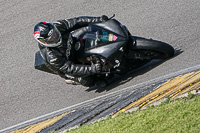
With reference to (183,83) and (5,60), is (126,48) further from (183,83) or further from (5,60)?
(5,60)

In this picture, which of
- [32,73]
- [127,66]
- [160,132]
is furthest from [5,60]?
[160,132]

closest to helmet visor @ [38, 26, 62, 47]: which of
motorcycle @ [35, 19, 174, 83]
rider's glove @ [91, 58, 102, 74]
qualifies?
motorcycle @ [35, 19, 174, 83]

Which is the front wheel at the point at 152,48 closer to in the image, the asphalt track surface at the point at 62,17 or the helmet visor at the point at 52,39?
the asphalt track surface at the point at 62,17

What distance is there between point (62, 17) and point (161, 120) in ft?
19.3

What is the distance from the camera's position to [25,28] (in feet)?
35.2

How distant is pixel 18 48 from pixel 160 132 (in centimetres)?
602

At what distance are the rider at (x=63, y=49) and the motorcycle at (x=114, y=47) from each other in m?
0.17

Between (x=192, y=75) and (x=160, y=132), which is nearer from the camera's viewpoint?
(x=160, y=132)

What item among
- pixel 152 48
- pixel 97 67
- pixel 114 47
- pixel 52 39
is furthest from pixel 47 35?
pixel 152 48

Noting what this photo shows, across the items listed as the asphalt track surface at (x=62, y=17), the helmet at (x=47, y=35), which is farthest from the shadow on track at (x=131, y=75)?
the helmet at (x=47, y=35)

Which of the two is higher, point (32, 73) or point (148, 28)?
point (148, 28)

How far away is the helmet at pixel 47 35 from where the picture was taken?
23.8 feet

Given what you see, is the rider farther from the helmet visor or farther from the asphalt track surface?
the asphalt track surface

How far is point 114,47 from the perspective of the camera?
7.29 metres
